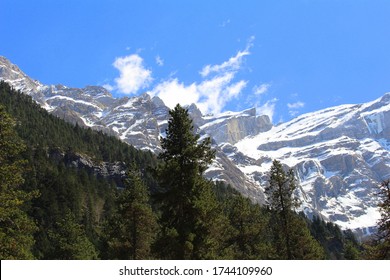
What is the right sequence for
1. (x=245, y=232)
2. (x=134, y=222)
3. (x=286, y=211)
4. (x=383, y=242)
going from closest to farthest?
(x=383, y=242) → (x=286, y=211) → (x=134, y=222) → (x=245, y=232)

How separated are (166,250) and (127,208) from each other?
35.9ft

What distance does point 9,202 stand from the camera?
23172 millimetres

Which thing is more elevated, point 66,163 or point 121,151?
point 121,151

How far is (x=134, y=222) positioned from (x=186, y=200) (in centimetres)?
1223

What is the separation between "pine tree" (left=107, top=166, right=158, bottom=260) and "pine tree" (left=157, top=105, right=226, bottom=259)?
Answer: 29.7 ft

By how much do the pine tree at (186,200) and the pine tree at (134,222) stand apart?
356 inches

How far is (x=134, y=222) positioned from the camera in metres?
38.9

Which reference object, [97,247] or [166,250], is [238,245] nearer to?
[166,250]

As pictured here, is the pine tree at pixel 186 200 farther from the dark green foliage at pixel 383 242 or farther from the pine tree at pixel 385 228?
the pine tree at pixel 385 228

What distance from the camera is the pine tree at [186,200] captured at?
1083 inches

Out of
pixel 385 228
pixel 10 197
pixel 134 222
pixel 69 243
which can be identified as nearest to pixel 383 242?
pixel 385 228

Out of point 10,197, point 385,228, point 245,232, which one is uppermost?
point 245,232

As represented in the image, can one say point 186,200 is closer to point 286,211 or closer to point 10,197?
point 10,197
